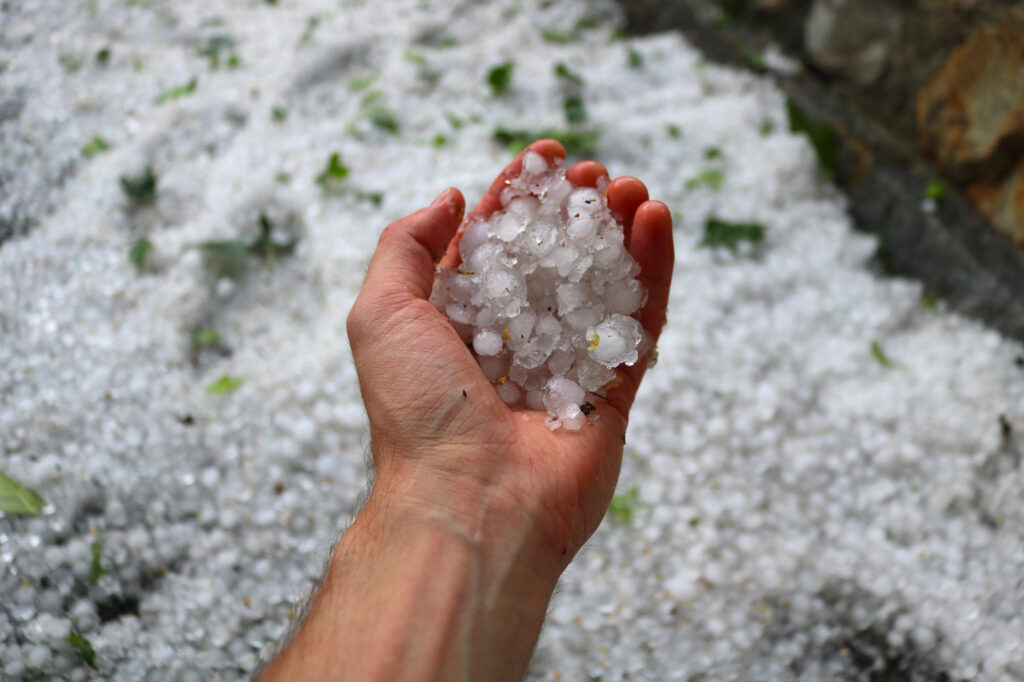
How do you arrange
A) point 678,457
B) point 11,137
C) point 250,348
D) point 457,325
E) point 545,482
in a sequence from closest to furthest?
1. point 545,482
2. point 457,325
3. point 678,457
4. point 250,348
5. point 11,137

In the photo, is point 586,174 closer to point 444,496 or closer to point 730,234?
point 444,496

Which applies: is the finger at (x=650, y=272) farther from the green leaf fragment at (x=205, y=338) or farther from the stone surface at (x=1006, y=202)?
the stone surface at (x=1006, y=202)

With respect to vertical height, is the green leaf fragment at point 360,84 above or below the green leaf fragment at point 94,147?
below

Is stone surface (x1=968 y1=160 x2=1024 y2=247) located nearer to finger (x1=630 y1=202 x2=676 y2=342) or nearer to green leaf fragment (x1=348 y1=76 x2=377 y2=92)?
finger (x1=630 y1=202 x2=676 y2=342)

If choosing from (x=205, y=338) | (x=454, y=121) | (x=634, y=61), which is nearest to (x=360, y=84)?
(x=454, y=121)

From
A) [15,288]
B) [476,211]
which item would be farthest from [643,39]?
[15,288]

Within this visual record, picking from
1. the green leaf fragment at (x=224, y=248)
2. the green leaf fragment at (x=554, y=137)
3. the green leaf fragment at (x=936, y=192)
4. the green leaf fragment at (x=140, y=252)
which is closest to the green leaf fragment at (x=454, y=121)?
the green leaf fragment at (x=554, y=137)

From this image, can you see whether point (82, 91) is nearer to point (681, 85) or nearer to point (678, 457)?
point (681, 85)
